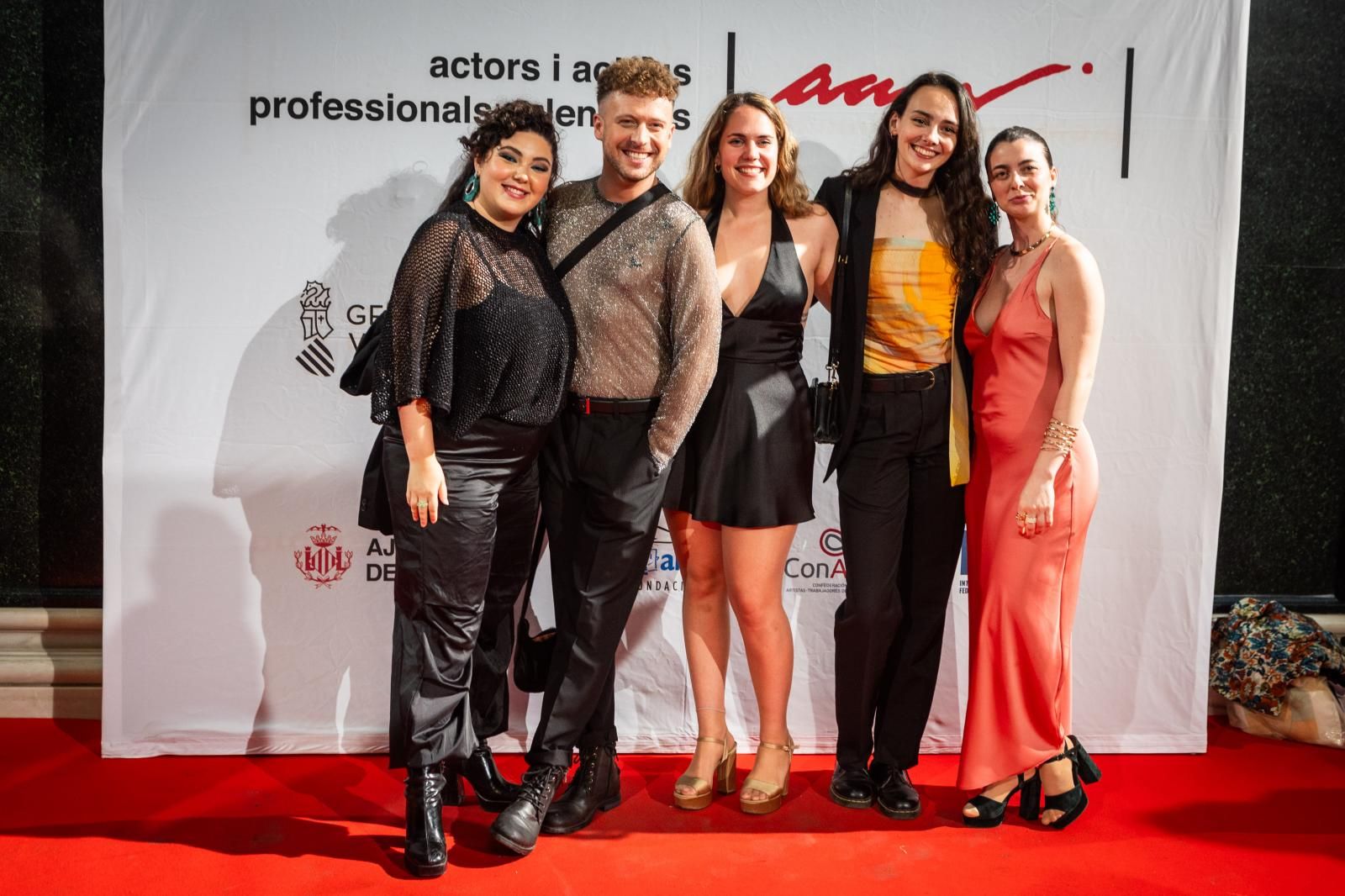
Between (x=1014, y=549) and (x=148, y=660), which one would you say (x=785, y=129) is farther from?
(x=148, y=660)

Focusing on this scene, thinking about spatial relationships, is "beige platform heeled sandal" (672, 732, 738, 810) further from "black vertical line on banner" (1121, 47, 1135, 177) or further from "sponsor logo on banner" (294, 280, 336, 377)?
"black vertical line on banner" (1121, 47, 1135, 177)

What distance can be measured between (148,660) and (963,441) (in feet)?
8.72

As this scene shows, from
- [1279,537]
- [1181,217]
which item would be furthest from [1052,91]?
[1279,537]

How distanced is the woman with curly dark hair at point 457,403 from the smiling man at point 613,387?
0.32 ft

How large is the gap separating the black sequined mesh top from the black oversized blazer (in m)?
0.81

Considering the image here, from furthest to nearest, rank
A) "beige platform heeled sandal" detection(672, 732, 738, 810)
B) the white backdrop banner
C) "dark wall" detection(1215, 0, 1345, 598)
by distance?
"dark wall" detection(1215, 0, 1345, 598), the white backdrop banner, "beige platform heeled sandal" detection(672, 732, 738, 810)

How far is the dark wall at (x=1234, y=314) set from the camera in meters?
3.71

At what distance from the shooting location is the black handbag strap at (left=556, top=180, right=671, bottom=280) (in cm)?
273

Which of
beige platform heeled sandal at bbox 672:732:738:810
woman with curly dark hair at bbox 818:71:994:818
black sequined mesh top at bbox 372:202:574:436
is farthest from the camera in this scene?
beige platform heeled sandal at bbox 672:732:738:810

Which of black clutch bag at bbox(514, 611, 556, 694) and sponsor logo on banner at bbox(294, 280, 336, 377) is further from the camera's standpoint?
sponsor logo on banner at bbox(294, 280, 336, 377)

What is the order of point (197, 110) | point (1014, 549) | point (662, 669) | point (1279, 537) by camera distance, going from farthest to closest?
1. point (1279, 537)
2. point (662, 669)
3. point (197, 110)
4. point (1014, 549)

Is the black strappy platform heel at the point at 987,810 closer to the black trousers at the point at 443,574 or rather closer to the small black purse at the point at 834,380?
the small black purse at the point at 834,380

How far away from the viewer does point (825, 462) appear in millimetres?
3688
